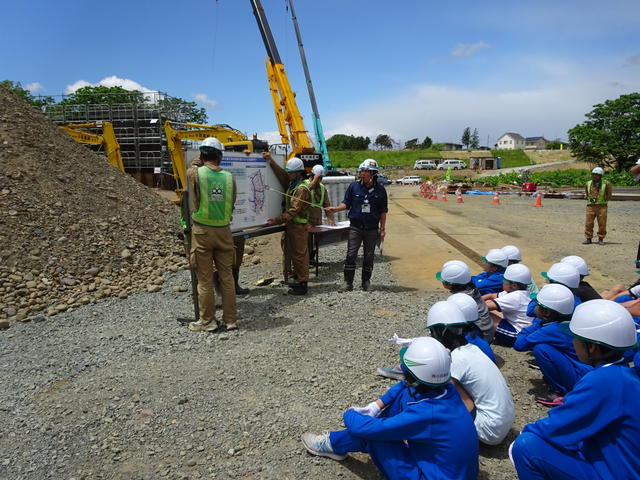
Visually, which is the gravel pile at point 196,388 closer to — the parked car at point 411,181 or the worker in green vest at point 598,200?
the worker in green vest at point 598,200

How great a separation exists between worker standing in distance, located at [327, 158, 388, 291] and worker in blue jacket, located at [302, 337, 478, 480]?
440 cm

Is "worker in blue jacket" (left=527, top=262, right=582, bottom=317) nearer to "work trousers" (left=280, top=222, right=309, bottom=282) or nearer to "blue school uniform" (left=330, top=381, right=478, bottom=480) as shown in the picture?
"blue school uniform" (left=330, top=381, right=478, bottom=480)

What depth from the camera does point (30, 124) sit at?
11398 mm

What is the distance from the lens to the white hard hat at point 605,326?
2.39 meters

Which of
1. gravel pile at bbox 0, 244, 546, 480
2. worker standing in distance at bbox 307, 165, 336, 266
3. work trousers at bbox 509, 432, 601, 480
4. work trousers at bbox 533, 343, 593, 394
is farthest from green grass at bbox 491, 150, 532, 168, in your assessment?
work trousers at bbox 509, 432, 601, 480

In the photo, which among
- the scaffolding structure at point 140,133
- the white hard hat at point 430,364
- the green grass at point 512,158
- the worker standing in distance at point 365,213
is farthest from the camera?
the green grass at point 512,158

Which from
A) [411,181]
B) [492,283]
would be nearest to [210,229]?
[492,283]

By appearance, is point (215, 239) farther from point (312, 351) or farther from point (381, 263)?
point (381, 263)

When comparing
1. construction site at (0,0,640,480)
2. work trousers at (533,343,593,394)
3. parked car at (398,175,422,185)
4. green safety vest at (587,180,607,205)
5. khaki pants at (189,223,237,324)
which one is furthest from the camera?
parked car at (398,175,422,185)

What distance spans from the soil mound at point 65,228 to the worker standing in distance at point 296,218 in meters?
2.41

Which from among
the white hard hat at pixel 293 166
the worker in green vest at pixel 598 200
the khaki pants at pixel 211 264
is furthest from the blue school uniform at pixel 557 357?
the worker in green vest at pixel 598 200

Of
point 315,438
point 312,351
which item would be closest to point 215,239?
point 312,351

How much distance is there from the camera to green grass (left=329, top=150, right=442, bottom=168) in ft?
231

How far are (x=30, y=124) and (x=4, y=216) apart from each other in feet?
14.9
